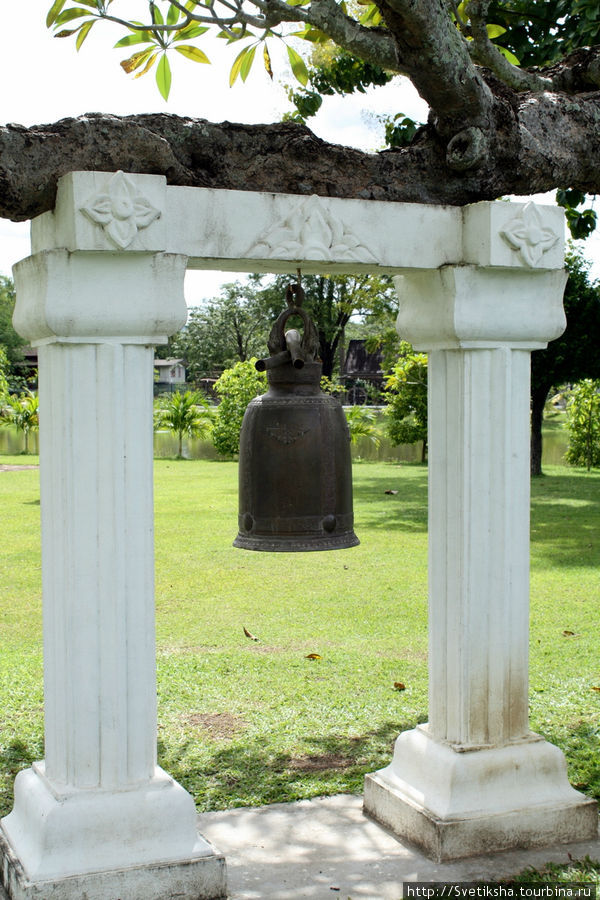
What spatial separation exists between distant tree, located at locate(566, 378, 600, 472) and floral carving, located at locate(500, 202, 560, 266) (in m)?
18.5

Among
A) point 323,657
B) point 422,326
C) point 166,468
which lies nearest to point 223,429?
point 166,468

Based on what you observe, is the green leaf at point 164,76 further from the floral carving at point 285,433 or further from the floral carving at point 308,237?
the floral carving at point 285,433

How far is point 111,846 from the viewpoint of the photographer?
339 cm

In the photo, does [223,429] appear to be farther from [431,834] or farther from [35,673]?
[431,834]

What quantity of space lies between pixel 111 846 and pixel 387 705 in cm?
286

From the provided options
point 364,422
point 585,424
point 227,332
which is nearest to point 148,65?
point 585,424

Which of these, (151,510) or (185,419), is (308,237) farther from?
(185,419)

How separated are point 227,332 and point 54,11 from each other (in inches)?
1740

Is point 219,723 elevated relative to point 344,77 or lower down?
lower down

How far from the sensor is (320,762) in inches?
199

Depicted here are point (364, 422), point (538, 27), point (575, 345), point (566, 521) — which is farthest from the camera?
point (364, 422)

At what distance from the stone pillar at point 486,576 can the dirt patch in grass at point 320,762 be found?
961 millimetres

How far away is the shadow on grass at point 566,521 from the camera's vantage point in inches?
438

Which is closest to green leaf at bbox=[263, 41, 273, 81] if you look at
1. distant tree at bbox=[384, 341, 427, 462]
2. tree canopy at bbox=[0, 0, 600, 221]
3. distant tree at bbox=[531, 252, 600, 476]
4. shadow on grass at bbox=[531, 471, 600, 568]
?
tree canopy at bbox=[0, 0, 600, 221]
